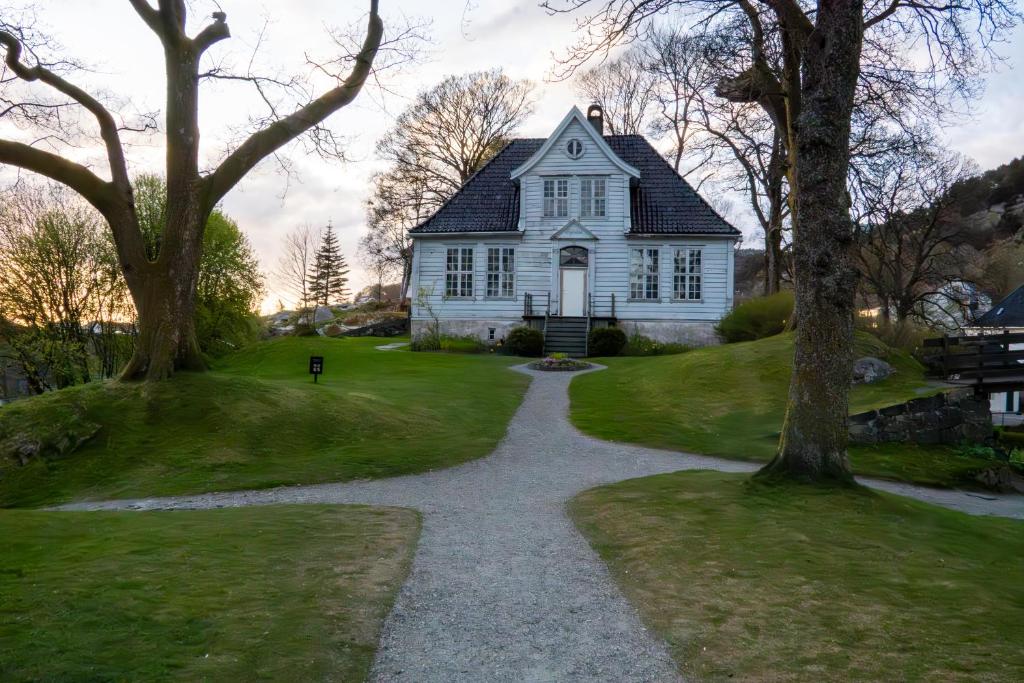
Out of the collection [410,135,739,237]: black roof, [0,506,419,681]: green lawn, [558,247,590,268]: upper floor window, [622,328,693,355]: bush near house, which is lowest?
[0,506,419,681]: green lawn

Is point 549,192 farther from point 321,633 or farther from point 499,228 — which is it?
point 321,633

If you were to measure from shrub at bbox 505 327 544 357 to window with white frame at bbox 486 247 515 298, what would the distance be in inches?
98.4

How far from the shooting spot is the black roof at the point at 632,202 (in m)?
31.8

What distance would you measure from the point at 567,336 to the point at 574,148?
27.2 ft

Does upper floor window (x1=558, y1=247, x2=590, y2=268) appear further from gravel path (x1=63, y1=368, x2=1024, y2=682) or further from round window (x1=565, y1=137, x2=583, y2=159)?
gravel path (x1=63, y1=368, x2=1024, y2=682)

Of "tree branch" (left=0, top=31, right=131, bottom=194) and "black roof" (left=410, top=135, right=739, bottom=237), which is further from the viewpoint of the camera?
"black roof" (left=410, top=135, right=739, bottom=237)

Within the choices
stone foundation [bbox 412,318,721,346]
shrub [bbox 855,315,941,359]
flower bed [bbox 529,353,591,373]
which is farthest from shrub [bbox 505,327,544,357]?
shrub [bbox 855,315,941,359]

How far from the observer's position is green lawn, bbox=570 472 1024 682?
4805mm

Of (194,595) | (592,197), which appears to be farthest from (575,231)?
(194,595)

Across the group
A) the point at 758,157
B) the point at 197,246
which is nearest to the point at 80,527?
the point at 197,246

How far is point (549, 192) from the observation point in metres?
32.2

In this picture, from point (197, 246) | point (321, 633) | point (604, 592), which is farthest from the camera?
point (197, 246)

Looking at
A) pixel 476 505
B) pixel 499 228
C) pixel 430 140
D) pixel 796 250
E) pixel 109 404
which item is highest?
pixel 430 140

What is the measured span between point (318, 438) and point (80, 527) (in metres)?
6.87
